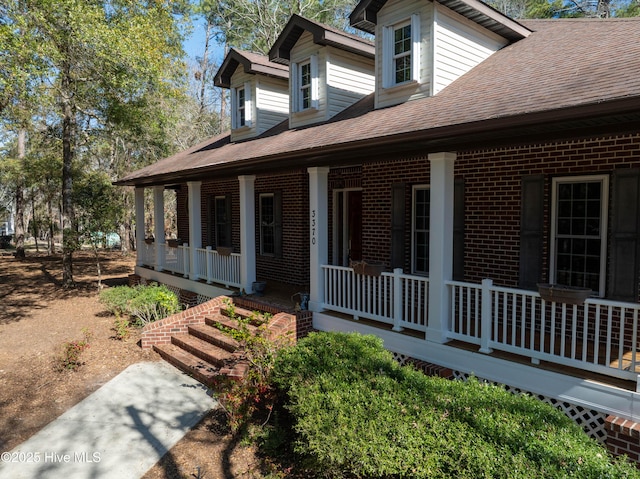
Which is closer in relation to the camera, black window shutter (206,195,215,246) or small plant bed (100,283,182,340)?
small plant bed (100,283,182,340)

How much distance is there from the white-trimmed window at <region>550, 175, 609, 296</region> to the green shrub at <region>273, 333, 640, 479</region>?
272cm

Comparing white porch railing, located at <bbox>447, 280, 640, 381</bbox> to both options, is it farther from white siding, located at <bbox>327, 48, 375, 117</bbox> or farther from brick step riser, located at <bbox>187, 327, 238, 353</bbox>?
white siding, located at <bbox>327, 48, 375, 117</bbox>

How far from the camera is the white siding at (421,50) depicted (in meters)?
7.83

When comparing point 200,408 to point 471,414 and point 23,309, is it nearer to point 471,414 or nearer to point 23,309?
point 471,414

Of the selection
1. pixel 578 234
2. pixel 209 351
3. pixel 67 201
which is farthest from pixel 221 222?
pixel 578 234

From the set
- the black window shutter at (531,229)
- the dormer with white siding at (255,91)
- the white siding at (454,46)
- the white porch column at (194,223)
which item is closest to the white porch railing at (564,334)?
the black window shutter at (531,229)

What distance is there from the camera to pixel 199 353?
7.73 m

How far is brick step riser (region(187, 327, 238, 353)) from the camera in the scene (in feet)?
24.3

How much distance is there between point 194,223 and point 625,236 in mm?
8950

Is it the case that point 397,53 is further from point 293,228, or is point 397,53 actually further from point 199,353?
point 199,353

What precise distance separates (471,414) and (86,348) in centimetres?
752

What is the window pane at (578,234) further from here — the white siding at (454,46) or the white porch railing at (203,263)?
the white porch railing at (203,263)

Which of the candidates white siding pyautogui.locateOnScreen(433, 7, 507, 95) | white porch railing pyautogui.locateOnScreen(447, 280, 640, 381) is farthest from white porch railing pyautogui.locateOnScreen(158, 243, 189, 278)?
white porch railing pyautogui.locateOnScreen(447, 280, 640, 381)

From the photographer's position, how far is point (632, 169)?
535cm
